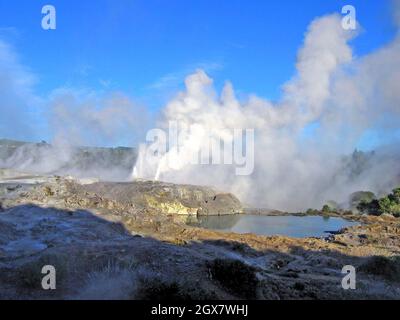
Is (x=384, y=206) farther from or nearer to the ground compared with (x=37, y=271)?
nearer to the ground

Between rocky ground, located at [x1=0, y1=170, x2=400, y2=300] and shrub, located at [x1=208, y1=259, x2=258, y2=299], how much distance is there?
3 cm

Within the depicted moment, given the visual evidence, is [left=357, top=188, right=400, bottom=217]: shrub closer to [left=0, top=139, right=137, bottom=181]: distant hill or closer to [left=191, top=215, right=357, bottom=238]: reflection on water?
[left=191, top=215, right=357, bottom=238]: reflection on water

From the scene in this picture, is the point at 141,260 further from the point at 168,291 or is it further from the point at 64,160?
the point at 64,160

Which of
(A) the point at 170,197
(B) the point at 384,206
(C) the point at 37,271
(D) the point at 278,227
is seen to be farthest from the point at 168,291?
(B) the point at 384,206

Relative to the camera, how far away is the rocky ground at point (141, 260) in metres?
14.8

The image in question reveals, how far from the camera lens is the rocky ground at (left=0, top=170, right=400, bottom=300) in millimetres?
14812

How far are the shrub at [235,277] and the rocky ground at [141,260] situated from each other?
3 centimetres

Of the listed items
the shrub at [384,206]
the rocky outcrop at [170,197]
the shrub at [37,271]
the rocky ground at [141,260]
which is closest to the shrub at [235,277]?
the rocky ground at [141,260]

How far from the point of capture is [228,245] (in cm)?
3197

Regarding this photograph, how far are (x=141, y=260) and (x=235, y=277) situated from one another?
341cm

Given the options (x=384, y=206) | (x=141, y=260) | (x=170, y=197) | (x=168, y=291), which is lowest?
(x=384, y=206)

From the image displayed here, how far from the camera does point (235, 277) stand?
52.4ft

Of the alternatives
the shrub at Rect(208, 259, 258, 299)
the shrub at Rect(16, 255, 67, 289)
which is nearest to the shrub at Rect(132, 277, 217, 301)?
the shrub at Rect(208, 259, 258, 299)
